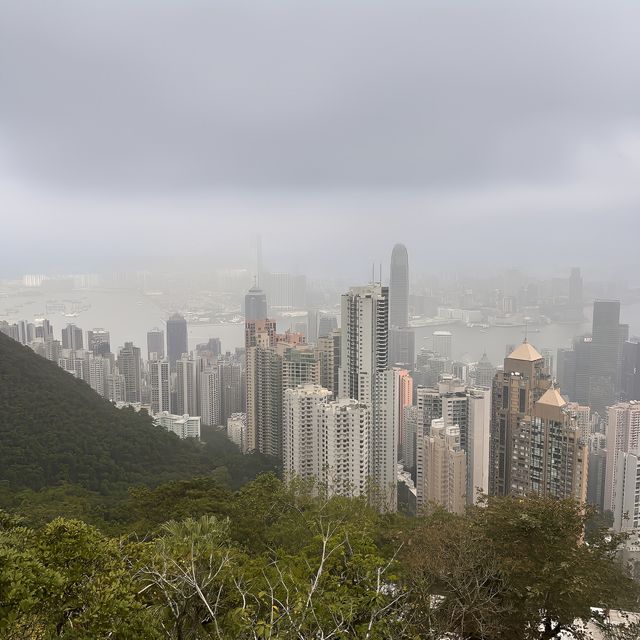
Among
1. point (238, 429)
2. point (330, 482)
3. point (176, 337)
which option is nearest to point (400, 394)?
point (330, 482)

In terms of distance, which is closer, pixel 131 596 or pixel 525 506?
pixel 131 596

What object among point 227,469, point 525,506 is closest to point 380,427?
point 227,469

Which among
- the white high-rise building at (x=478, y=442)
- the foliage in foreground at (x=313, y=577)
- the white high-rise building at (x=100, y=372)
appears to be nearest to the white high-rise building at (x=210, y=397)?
the white high-rise building at (x=100, y=372)

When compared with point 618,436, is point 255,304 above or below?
above

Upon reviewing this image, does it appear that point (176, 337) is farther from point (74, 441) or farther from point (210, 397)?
point (74, 441)

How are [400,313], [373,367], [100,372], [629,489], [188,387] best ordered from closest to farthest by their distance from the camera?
Result: [629,489] → [373,367] → [400,313] → [100,372] → [188,387]

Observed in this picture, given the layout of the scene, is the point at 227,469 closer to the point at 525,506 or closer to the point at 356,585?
the point at 525,506
